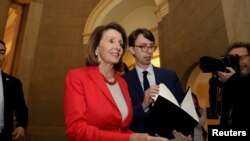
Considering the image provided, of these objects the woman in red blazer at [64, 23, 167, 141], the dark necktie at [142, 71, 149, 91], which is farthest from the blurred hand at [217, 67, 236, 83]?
the woman in red blazer at [64, 23, 167, 141]

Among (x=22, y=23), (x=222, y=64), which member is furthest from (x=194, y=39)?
(x=22, y=23)

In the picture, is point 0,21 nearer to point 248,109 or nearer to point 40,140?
point 40,140

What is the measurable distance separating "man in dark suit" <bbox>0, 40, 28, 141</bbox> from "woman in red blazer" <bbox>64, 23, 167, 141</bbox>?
1.56m

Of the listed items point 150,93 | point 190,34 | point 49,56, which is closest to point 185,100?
point 150,93

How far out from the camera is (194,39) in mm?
5609

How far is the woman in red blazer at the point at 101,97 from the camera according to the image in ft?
5.33

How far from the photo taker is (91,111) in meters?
1.74

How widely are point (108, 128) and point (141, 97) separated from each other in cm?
65

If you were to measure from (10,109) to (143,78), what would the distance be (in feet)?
5.50

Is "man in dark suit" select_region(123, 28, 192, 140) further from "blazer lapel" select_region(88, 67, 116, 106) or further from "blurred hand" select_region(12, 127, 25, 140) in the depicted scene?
"blurred hand" select_region(12, 127, 25, 140)

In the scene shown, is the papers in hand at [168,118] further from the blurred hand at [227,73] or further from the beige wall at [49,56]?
the beige wall at [49,56]

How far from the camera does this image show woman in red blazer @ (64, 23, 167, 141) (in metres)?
1.62

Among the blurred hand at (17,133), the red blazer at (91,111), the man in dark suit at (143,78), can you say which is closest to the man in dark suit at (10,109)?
the blurred hand at (17,133)

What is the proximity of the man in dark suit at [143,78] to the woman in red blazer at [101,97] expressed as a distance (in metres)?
0.19
